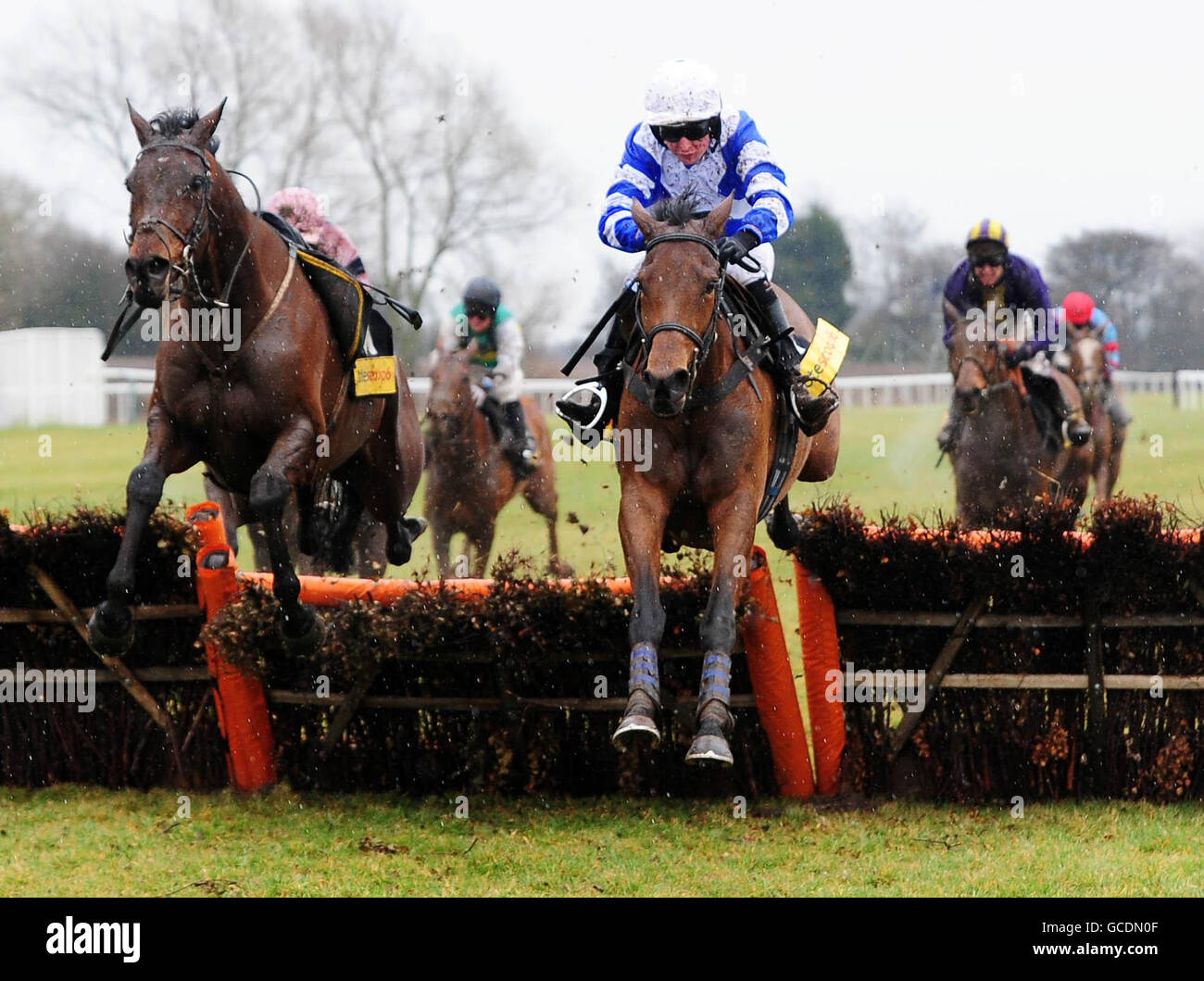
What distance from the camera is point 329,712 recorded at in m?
6.58

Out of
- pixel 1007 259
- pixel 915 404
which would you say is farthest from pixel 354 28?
pixel 1007 259

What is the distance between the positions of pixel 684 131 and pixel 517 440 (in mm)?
5293

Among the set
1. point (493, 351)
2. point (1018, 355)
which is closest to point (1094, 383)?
point (1018, 355)

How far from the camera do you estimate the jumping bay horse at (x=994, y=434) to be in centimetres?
998

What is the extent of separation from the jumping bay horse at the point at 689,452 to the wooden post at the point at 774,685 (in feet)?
1.78

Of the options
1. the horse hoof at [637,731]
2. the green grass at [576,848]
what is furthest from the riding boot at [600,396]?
the horse hoof at [637,731]

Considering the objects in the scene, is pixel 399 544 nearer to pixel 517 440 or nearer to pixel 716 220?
pixel 716 220

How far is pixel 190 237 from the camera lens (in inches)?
215

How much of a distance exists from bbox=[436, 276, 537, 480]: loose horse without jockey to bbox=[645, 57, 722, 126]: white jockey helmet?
5.04 meters

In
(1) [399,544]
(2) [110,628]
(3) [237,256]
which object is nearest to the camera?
(2) [110,628]

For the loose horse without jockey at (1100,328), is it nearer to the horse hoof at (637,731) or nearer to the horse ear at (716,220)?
the horse ear at (716,220)

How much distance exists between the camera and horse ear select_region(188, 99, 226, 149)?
5.70 meters
